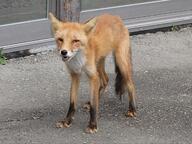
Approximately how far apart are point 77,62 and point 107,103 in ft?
3.56

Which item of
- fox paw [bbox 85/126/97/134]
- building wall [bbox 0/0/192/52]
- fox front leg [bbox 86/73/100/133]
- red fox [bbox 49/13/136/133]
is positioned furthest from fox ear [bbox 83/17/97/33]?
building wall [bbox 0/0/192/52]

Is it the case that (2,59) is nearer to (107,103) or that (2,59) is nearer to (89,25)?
(107,103)

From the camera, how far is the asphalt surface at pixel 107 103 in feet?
19.1

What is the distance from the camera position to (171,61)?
316 inches

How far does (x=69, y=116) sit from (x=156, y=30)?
3509 millimetres

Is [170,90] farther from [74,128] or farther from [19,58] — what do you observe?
[19,58]

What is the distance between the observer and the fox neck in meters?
5.62

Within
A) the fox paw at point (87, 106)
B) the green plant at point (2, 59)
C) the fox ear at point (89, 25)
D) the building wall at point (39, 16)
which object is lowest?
the fox paw at point (87, 106)

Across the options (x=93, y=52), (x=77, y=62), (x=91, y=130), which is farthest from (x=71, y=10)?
(x=91, y=130)

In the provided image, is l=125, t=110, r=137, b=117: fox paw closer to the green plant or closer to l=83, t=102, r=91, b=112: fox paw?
l=83, t=102, r=91, b=112: fox paw

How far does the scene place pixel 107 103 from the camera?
6.61 metres

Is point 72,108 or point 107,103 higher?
point 72,108

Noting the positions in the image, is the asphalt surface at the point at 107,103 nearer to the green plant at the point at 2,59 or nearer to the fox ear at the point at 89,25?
the green plant at the point at 2,59

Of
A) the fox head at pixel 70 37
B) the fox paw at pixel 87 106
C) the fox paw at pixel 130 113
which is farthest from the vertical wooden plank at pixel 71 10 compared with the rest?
the fox paw at pixel 130 113
